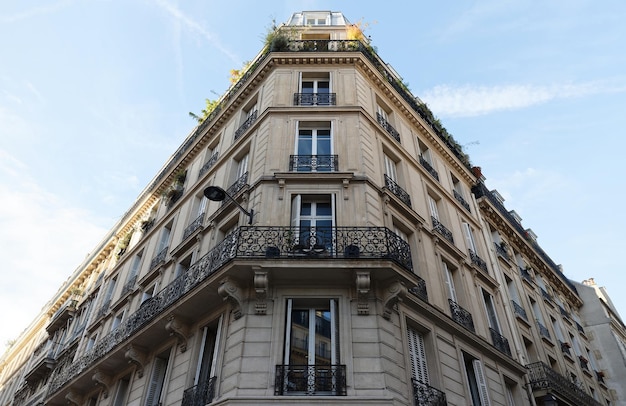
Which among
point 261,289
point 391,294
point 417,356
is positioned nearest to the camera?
point 261,289

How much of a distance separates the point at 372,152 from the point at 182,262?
21.8ft

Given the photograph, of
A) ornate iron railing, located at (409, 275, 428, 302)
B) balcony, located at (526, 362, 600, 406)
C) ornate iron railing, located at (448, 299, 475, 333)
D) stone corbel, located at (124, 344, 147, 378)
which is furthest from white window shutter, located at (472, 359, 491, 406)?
stone corbel, located at (124, 344, 147, 378)

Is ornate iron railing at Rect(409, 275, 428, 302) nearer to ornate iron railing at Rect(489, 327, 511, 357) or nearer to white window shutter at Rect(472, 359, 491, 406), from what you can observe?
white window shutter at Rect(472, 359, 491, 406)

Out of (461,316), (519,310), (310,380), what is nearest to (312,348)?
(310,380)

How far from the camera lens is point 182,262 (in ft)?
45.4

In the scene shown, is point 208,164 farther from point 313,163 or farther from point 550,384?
point 550,384

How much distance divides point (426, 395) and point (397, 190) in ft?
18.7

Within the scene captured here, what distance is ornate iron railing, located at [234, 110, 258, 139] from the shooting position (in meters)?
14.8

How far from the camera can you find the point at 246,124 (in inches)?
591

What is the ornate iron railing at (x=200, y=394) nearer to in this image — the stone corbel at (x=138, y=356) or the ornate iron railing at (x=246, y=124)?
the stone corbel at (x=138, y=356)

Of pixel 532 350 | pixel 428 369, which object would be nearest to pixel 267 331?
pixel 428 369

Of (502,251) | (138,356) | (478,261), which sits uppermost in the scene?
(502,251)

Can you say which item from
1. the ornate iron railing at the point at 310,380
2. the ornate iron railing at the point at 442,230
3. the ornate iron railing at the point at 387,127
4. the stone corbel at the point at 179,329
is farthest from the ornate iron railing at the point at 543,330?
the stone corbel at the point at 179,329

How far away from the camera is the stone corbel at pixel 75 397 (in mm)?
14359
